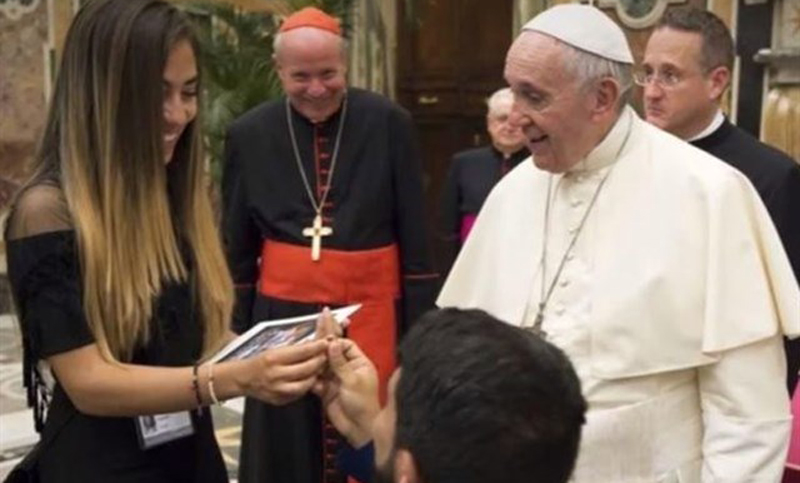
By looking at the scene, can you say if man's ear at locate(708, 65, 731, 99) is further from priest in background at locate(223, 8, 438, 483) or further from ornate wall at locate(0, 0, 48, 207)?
ornate wall at locate(0, 0, 48, 207)

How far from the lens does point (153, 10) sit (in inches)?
73.5

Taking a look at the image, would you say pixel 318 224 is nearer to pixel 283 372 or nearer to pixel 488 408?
pixel 283 372

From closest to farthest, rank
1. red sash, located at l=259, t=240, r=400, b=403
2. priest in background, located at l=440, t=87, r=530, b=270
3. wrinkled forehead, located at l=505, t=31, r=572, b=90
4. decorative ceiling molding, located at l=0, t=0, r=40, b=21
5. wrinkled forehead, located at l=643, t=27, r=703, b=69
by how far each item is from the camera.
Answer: wrinkled forehead, located at l=505, t=31, r=572, b=90 → wrinkled forehead, located at l=643, t=27, r=703, b=69 → red sash, located at l=259, t=240, r=400, b=403 → priest in background, located at l=440, t=87, r=530, b=270 → decorative ceiling molding, located at l=0, t=0, r=40, b=21

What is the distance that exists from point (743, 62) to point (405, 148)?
121 inches

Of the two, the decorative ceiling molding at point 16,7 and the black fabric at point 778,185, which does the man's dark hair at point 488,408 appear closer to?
the black fabric at point 778,185

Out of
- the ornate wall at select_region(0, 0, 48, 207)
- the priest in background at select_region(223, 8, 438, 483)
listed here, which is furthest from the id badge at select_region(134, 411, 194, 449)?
the ornate wall at select_region(0, 0, 48, 207)

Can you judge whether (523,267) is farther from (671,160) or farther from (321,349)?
(321,349)

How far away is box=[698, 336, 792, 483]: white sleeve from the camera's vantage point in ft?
6.38

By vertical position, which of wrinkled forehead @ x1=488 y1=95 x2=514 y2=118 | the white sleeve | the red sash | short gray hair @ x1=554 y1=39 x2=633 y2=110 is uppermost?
short gray hair @ x1=554 y1=39 x2=633 y2=110

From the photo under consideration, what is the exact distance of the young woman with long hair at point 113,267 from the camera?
1804 millimetres

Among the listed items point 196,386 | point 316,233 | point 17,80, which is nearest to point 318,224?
point 316,233

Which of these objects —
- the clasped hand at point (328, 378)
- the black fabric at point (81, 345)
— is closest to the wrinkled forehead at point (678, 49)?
the clasped hand at point (328, 378)

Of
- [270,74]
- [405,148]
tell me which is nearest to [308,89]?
[405,148]

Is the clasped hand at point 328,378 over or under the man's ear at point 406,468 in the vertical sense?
under
